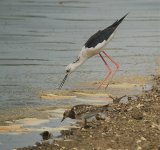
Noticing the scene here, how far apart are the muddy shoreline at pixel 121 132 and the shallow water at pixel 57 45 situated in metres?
1.76

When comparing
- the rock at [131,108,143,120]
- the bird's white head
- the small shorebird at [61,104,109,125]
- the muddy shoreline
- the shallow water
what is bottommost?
the muddy shoreline

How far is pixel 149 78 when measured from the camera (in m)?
16.0

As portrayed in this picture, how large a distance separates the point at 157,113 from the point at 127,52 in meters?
9.47

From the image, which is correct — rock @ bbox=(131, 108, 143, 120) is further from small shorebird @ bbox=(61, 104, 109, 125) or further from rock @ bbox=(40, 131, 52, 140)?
rock @ bbox=(40, 131, 52, 140)

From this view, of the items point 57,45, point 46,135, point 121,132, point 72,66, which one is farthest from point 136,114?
point 57,45

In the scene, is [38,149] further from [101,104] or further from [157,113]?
[101,104]

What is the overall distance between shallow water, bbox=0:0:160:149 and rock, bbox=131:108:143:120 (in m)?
1.83

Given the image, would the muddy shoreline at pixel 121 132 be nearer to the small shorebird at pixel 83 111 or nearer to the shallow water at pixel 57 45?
the small shorebird at pixel 83 111

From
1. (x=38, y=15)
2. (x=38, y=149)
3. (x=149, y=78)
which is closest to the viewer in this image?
(x=38, y=149)

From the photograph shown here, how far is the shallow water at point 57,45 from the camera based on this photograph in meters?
14.9

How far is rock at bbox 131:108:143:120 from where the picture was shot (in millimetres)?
10883

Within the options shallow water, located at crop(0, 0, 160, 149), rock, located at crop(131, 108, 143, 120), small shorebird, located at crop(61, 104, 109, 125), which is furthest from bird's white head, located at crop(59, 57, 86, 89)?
rock, located at crop(131, 108, 143, 120)

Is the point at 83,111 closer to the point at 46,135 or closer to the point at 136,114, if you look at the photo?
the point at 136,114

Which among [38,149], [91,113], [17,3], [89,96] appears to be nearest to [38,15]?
[17,3]
